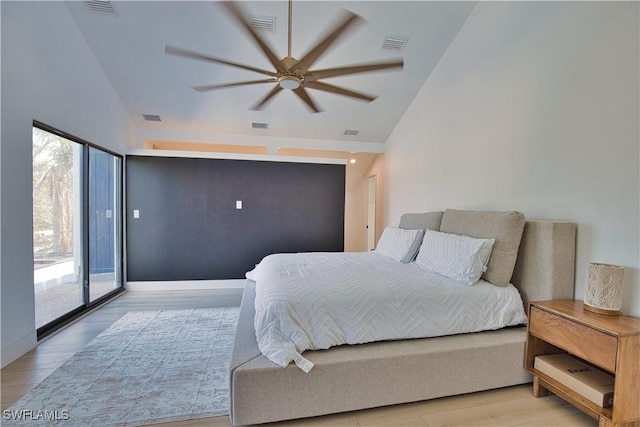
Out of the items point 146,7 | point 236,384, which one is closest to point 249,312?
point 236,384

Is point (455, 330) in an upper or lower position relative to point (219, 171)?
lower

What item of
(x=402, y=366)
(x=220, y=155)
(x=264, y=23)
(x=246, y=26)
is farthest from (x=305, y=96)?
(x=220, y=155)

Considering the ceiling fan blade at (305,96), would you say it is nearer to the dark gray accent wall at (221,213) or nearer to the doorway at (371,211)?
the dark gray accent wall at (221,213)

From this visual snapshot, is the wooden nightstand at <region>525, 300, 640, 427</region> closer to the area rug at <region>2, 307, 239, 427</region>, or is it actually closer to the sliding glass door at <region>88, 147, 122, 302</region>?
the area rug at <region>2, 307, 239, 427</region>

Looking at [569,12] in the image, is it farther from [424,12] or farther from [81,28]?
[81,28]

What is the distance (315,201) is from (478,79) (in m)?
2.85

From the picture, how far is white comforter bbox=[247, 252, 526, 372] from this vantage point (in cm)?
170

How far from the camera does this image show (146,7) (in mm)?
2861

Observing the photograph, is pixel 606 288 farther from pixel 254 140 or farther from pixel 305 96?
pixel 254 140

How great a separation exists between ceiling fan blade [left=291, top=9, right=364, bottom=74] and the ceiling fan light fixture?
6 cm

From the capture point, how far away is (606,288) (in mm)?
1646

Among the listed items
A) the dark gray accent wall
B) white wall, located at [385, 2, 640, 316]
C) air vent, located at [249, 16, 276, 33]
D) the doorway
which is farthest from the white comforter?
the doorway

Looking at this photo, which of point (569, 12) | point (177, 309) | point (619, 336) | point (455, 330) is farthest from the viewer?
point (177, 309)

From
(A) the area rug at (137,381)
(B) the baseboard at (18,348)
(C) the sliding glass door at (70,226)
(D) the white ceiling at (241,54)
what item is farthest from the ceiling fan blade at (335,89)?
(B) the baseboard at (18,348)
